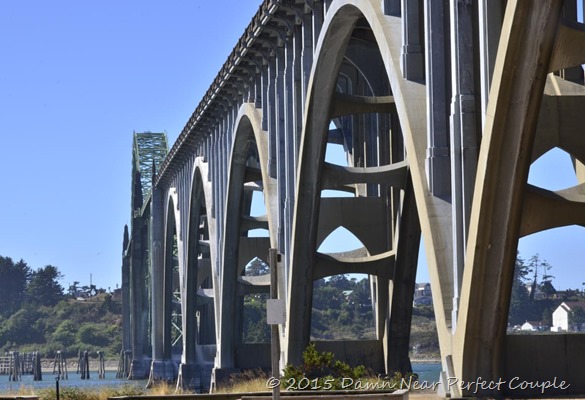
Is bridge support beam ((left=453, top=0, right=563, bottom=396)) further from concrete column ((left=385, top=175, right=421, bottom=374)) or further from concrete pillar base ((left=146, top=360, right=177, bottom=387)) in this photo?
concrete pillar base ((left=146, top=360, right=177, bottom=387))

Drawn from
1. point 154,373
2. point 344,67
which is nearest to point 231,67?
point 344,67

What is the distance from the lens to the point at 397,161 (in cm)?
4203

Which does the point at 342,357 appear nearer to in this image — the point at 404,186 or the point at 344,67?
the point at 404,186

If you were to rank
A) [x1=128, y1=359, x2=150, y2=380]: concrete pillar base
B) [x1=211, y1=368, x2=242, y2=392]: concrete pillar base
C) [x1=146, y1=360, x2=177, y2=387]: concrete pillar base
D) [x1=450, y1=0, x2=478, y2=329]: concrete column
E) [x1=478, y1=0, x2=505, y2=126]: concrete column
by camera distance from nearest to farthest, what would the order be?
1. [x1=478, y1=0, x2=505, y2=126]: concrete column
2. [x1=450, y1=0, x2=478, y2=329]: concrete column
3. [x1=211, y1=368, x2=242, y2=392]: concrete pillar base
4. [x1=146, y1=360, x2=177, y2=387]: concrete pillar base
5. [x1=128, y1=359, x2=150, y2=380]: concrete pillar base

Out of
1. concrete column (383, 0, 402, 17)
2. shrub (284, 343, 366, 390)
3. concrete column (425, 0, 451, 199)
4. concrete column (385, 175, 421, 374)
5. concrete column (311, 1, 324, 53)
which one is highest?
concrete column (311, 1, 324, 53)

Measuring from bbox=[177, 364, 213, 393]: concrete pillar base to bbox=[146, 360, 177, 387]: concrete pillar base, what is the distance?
67.2 feet

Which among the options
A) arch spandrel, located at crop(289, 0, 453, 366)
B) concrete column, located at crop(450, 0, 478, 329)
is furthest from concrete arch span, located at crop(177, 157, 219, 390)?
concrete column, located at crop(450, 0, 478, 329)

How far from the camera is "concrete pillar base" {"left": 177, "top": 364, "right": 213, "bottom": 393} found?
83.4 m

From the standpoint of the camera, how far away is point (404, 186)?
3800 cm

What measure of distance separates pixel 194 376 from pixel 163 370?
22.0 m

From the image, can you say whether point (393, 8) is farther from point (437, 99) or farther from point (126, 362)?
point (126, 362)

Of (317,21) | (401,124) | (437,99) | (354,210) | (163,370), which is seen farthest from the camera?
(163,370)

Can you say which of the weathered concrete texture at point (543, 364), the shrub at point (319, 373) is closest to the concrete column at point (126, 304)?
the shrub at point (319, 373)

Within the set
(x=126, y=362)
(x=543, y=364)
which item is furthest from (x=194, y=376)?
(x=126, y=362)
